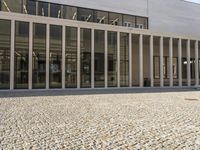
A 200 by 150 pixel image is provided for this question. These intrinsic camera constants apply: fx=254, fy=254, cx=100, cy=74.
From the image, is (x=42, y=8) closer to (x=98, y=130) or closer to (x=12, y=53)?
(x=12, y=53)

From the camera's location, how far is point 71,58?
22.5 meters

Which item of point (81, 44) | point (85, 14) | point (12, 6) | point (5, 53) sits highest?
point (85, 14)

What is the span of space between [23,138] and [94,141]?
1.73 metres

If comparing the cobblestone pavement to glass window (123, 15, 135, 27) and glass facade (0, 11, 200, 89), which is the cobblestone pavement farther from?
glass window (123, 15, 135, 27)

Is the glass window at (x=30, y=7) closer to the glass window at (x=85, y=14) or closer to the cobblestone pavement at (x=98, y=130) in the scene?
the glass window at (x=85, y=14)

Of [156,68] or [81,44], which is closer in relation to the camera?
[81,44]

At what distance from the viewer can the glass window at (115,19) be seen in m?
28.2

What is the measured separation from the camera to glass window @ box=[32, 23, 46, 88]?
68.7 feet

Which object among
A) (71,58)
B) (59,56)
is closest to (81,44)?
(71,58)

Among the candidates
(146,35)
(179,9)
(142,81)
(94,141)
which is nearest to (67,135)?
(94,141)

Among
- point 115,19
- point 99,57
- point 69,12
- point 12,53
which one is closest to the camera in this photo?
point 12,53

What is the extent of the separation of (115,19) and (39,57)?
436 inches

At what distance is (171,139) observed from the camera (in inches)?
243

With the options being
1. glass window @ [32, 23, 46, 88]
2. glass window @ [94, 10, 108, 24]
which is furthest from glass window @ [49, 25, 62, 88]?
glass window @ [94, 10, 108, 24]
